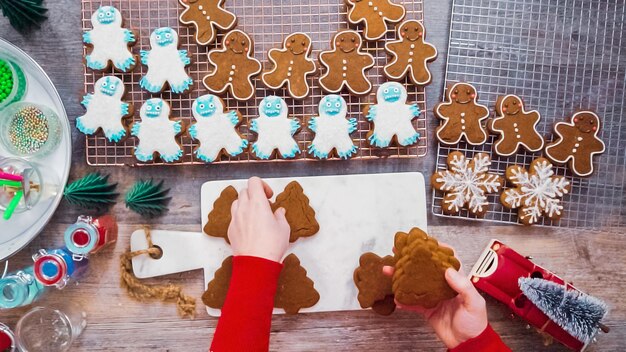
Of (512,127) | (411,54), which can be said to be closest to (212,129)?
(411,54)

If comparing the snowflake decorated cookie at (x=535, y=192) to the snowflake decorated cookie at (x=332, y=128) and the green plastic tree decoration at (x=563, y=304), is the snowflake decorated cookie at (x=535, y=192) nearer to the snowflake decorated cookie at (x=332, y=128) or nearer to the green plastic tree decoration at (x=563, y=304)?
the green plastic tree decoration at (x=563, y=304)

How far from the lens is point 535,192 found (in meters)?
1.51

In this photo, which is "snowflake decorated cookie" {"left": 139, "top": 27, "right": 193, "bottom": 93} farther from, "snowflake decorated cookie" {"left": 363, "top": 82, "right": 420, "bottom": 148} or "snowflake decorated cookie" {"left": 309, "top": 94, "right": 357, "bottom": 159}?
"snowflake decorated cookie" {"left": 363, "top": 82, "right": 420, "bottom": 148}

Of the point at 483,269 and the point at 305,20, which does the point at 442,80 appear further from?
the point at 483,269

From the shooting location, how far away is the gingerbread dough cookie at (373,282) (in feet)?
4.77

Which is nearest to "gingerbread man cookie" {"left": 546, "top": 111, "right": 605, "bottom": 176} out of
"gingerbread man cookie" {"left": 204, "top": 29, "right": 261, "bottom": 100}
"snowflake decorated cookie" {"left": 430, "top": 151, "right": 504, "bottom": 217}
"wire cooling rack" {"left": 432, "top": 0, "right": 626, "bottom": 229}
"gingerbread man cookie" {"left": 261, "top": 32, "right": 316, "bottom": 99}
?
"wire cooling rack" {"left": 432, "top": 0, "right": 626, "bottom": 229}

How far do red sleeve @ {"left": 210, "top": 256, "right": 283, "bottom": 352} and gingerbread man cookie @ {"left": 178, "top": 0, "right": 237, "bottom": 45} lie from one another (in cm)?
68

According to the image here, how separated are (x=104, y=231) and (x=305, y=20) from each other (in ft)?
2.77

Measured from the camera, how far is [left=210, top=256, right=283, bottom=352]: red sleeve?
1183mm

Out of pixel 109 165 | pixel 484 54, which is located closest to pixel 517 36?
pixel 484 54

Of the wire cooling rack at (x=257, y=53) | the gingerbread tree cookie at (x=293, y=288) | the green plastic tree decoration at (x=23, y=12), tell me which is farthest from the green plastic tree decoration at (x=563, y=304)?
the green plastic tree decoration at (x=23, y=12)

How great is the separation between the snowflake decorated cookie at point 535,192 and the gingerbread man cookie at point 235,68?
2.61 feet

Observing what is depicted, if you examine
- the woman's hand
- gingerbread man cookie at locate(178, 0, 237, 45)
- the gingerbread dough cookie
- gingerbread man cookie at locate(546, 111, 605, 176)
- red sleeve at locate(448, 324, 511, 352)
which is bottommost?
red sleeve at locate(448, 324, 511, 352)

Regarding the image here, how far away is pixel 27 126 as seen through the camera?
1.50m
